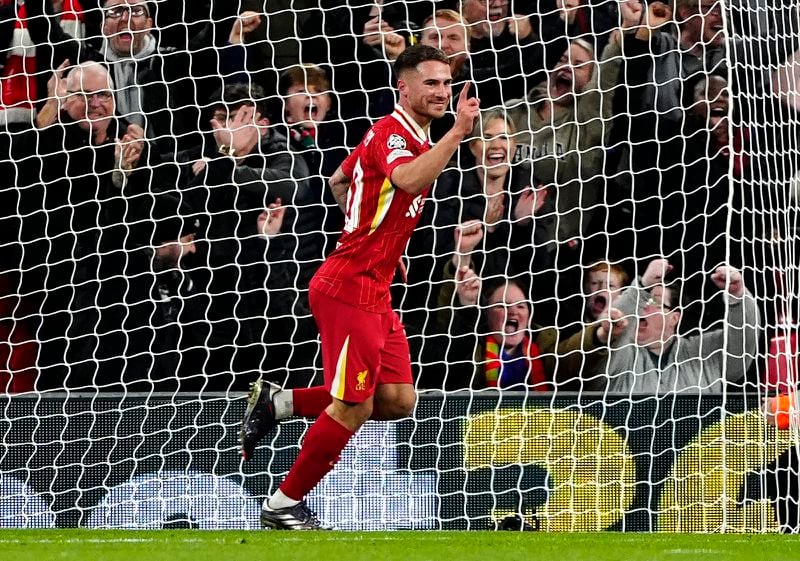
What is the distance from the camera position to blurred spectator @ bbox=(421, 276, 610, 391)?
22.0 ft

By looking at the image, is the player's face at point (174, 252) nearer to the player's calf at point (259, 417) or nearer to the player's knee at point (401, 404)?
the player's calf at point (259, 417)

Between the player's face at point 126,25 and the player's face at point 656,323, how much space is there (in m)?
2.79

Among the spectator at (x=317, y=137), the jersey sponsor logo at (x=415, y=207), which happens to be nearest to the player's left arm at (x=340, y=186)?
the jersey sponsor logo at (x=415, y=207)

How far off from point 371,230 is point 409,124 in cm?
38

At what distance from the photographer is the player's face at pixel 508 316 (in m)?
6.73

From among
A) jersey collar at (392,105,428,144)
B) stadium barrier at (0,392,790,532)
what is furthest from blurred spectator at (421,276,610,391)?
jersey collar at (392,105,428,144)

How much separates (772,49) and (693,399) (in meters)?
2.12

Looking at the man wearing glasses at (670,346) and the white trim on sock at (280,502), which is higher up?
the white trim on sock at (280,502)

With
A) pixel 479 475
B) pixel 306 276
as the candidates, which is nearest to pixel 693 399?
pixel 479 475

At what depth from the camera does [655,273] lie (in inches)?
270

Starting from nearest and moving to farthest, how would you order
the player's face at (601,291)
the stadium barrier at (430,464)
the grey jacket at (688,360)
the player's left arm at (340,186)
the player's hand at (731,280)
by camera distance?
the player's left arm at (340,186), the stadium barrier at (430,464), the grey jacket at (688,360), the player's hand at (731,280), the player's face at (601,291)

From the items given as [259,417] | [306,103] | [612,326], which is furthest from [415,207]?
[306,103]

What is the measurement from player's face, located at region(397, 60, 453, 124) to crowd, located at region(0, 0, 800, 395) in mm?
2043

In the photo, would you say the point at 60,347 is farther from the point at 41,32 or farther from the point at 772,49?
the point at 772,49
